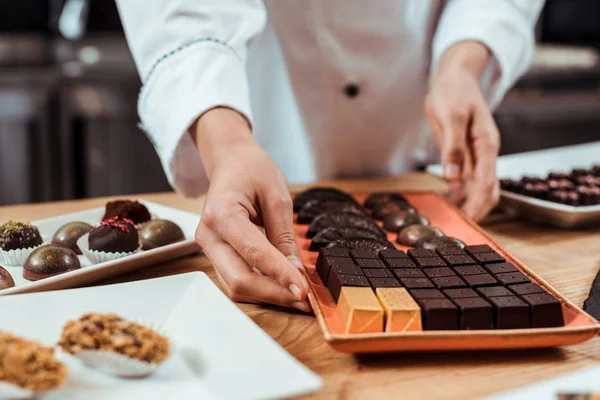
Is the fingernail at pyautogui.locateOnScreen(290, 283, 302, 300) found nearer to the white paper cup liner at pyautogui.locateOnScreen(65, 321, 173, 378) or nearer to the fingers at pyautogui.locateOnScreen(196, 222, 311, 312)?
the fingers at pyautogui.locateOnScreen(196, 222, 311, 312)

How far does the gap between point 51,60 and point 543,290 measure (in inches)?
110

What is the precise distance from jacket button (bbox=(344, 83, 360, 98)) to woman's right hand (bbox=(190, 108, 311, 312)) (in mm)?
772

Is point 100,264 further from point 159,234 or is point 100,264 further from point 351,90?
point 351,90

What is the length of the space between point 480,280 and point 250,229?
13.6 inches

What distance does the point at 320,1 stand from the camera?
172 centimetres

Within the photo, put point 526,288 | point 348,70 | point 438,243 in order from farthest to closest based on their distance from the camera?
1. point 348,70
2. point 438,243
3. point 526,288

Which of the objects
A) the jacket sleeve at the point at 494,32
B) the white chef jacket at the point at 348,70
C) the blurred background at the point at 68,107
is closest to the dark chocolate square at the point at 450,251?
the white chef jacket at the point at 348,70

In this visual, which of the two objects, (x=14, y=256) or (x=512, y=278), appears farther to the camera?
(x=14, y=256)

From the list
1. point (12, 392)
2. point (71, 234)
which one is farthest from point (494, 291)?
point (71, 234)

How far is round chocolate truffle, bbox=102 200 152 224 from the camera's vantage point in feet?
3.99

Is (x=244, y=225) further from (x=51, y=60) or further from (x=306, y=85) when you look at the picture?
(x=51, y=60)

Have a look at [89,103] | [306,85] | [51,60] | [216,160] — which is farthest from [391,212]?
[51,60]

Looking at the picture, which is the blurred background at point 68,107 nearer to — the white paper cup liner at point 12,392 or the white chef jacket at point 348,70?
the white chef jacket at point 348,70

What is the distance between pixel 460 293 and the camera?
2.80 feet
